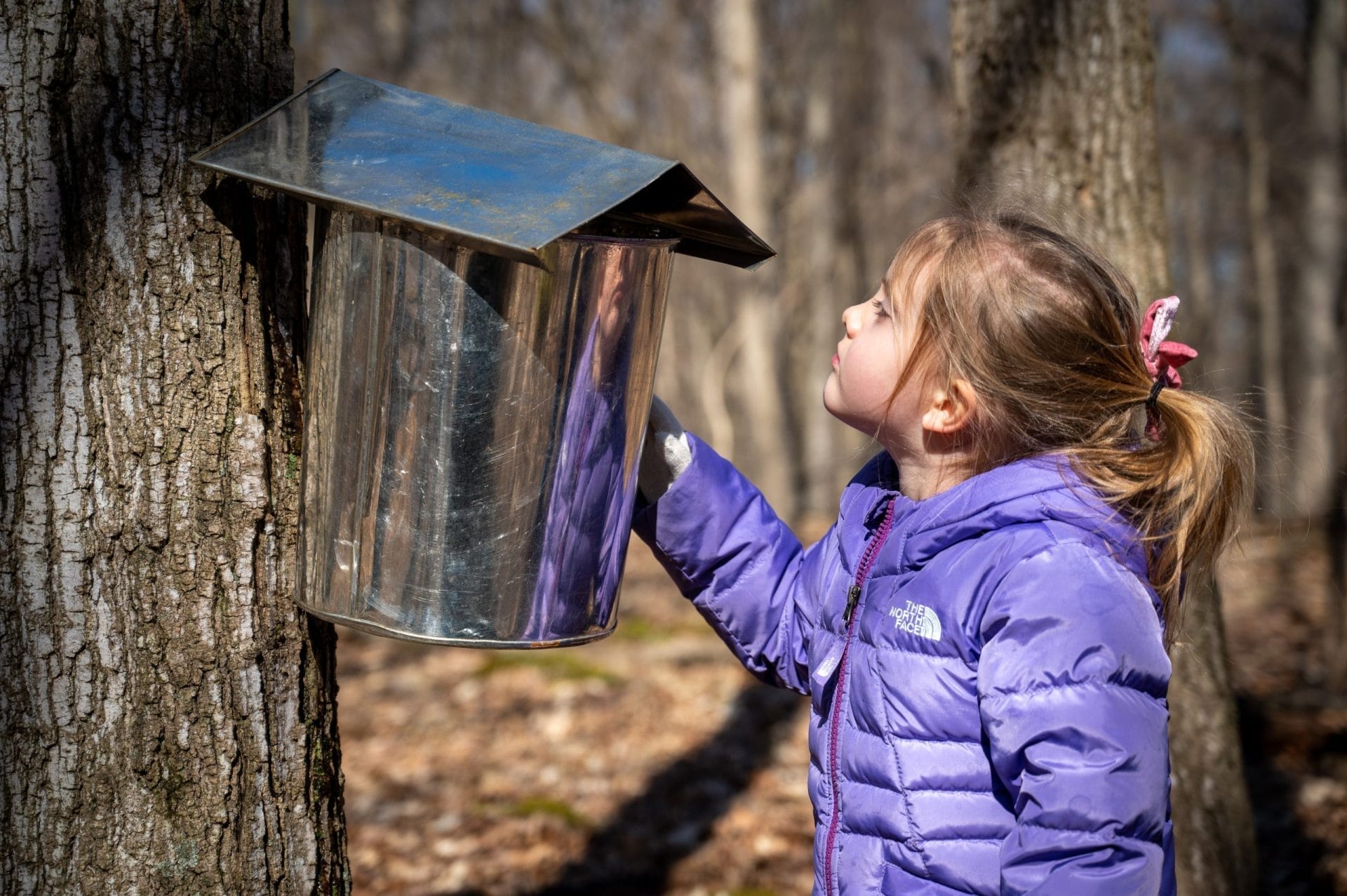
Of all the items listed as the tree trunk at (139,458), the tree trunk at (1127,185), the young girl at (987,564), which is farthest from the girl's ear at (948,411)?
the tree trunk at (1127,185)

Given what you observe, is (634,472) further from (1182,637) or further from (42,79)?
(1182,637)

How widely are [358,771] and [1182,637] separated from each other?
10.0 ft

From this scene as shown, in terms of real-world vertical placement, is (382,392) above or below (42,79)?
below

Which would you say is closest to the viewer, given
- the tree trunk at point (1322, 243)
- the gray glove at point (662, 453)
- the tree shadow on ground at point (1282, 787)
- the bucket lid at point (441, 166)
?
the bucket lid at point (441, 166)

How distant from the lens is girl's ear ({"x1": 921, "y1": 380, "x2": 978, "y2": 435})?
156 centimetres

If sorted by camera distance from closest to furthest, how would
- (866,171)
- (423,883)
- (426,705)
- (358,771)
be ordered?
(423,883)
(358,771)
(426,705)
(866,171)

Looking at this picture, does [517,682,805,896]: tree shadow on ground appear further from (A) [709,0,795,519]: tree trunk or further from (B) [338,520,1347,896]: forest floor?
(A) [709,0,795,519]: tree trunk

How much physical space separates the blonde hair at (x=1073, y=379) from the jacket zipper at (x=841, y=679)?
23cm

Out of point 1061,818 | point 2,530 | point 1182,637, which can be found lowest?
point 1182,637

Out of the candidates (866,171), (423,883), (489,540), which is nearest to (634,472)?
(489,540)

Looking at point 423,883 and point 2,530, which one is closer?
point 2,530

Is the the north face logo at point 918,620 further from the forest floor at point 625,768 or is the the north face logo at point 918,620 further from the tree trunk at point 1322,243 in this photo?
the tree trunk at point 1322,243

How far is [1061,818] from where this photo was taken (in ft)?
4.02

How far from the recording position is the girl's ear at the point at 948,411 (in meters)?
1.56
